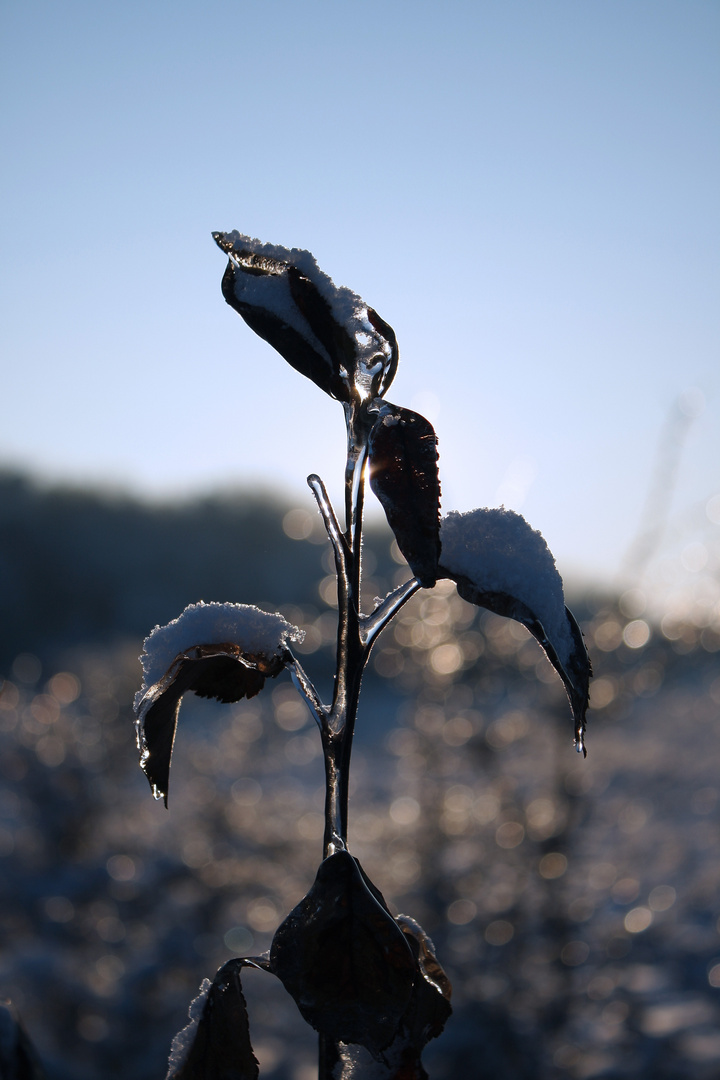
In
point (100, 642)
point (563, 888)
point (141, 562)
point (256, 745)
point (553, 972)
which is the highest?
point (141, 562)

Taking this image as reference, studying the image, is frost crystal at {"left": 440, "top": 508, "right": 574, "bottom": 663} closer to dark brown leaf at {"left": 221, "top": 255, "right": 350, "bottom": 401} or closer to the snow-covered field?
dark brown leaf at {"left": 221, "top": 255, "right": 350, "bottom": 401}

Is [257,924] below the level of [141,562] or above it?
below

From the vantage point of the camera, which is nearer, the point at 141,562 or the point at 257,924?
the point at 257,924

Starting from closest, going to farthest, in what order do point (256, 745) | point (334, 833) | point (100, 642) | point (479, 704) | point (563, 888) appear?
1. point (334, 833)
2. point (563, 888)
3. point (479, 704)
4. point (256, 745)
5. point (100, 642)

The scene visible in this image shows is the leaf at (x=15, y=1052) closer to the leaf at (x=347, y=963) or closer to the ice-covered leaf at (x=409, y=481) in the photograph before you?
the leaf at (x=347, y=963)

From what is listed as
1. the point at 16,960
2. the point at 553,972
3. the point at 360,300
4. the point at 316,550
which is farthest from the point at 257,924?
the point at 316,550

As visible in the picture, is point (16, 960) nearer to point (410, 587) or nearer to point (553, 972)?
point (553, 972)

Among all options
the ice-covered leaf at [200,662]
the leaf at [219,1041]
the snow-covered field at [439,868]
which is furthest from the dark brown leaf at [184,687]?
the snow-covered field at [439,868]

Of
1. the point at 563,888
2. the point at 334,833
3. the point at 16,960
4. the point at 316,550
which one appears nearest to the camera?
the point at 334,833

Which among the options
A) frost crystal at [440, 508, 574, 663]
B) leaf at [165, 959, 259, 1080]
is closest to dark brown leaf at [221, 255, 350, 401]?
frost crystal at [440, 508, 574, 663]
